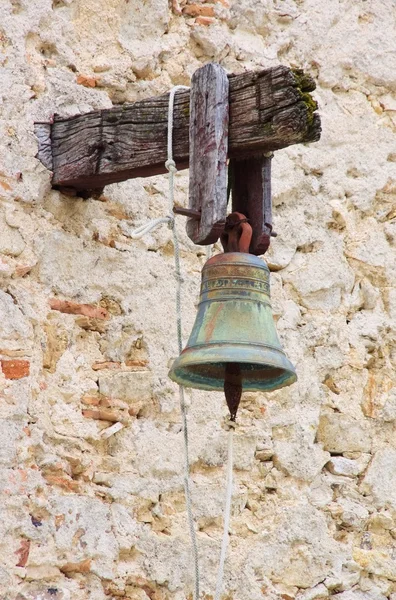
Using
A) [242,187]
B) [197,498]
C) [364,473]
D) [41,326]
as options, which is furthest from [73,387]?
[364,473]

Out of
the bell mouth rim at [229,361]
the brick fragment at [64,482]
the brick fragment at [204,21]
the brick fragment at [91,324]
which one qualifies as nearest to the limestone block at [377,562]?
the bell mouth rim at [229,361]

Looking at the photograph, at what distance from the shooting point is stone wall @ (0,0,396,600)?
111 inches

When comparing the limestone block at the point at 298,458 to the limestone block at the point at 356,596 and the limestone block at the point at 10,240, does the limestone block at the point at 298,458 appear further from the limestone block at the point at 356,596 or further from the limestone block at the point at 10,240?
the limestone block at the point at 10,240

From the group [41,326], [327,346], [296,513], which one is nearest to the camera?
[41,326]

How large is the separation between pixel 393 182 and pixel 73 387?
1.41 meters

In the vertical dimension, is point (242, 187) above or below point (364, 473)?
above

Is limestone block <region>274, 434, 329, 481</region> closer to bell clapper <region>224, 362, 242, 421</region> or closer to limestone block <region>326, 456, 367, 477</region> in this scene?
limestone block <region>326, 456, 367, 477</region>

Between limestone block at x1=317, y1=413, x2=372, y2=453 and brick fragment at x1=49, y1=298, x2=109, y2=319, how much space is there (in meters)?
0.78

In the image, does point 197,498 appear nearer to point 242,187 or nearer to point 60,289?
point 60,289

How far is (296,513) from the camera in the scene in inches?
122

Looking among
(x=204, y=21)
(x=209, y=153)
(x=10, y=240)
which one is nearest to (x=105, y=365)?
(x=10, y=240)

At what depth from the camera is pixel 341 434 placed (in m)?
3.27

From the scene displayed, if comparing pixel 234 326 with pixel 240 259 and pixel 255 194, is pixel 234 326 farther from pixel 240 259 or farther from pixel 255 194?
pixel 255 194

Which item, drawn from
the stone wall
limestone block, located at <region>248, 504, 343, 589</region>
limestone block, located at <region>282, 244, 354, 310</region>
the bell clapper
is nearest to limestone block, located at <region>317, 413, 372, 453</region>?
the stone wall
